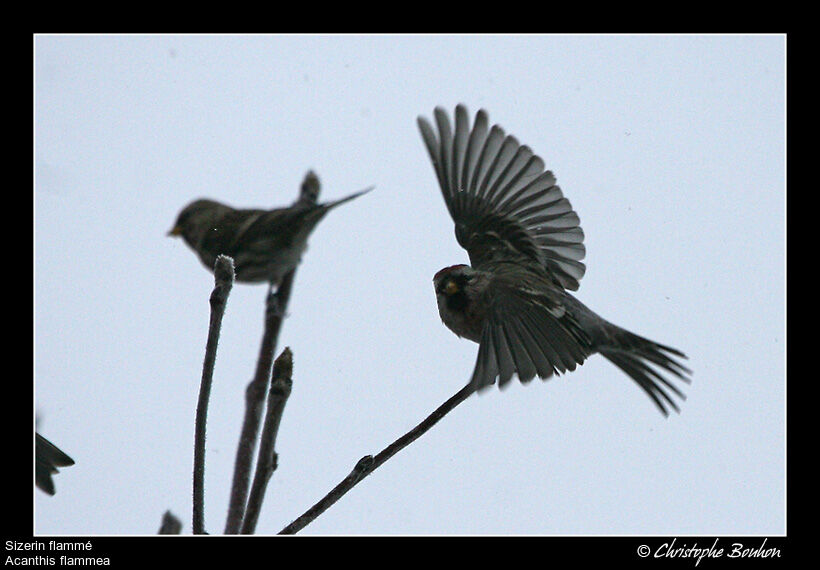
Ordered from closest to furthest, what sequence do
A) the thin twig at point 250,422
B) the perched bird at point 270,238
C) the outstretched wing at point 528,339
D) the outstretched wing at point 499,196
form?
the thin twig at point 250,422 → the outstretched wing at point 528,339 → the outstretched wing at point 499,196 → the perched bird at point 270,238

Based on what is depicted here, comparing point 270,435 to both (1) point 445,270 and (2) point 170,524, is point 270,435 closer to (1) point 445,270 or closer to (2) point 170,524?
(2) point 170,524

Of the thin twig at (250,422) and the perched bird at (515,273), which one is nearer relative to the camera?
the thin twig at (250,422)

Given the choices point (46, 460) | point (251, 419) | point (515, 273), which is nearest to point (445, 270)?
point (515, 273)

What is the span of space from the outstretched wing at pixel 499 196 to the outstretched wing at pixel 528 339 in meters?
0.77

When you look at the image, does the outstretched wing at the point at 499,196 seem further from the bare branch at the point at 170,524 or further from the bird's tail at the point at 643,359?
the bare branch at the point at 170,524

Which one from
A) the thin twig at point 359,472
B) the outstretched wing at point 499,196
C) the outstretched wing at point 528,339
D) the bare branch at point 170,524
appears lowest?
the bare branch at point 170,524

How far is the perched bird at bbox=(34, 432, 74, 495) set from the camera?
254 cm

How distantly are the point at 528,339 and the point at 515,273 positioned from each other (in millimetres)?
644

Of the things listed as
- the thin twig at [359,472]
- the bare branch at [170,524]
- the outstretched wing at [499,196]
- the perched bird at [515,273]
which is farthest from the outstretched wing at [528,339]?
the bare branch at [170,524]

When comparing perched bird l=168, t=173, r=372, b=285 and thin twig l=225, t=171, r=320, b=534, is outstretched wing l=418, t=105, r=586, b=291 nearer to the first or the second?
thin twig l=225, t=171, r=320, b=534

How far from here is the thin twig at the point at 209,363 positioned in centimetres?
208

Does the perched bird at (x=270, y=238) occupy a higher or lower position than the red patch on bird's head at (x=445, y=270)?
higher
